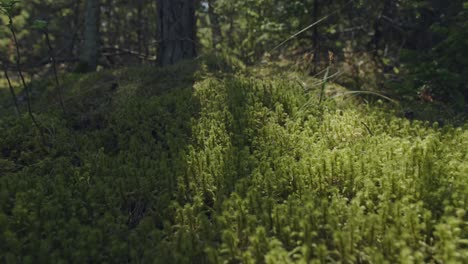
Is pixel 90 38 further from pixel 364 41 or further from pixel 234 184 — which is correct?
pixel 364 41

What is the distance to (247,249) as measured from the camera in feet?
8.10

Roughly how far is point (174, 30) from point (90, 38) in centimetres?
199

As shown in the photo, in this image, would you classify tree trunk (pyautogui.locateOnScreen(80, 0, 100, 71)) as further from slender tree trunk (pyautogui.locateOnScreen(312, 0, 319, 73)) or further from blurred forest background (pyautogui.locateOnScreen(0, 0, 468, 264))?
slender tree trunk (pyautogui.locateOnScreen(312, 0, 319, 73))

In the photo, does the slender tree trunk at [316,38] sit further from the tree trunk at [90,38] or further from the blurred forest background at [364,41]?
the tree trunk at [90,38]

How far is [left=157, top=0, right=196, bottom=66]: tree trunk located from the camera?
770 centimetres

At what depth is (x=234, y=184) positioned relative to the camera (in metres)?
3.24

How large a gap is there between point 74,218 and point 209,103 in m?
2.62

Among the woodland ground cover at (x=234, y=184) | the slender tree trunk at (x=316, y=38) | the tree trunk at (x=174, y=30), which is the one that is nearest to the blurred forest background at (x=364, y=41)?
the slender tree trunk at (x=316, y=38)

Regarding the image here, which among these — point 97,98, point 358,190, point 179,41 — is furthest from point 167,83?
point 358,190

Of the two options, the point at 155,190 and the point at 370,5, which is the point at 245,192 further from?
the point at 370,5

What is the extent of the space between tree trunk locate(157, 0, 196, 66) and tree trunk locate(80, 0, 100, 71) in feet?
4.96

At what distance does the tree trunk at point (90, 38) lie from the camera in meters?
8.02

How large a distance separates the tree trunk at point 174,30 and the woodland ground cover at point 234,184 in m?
2.97

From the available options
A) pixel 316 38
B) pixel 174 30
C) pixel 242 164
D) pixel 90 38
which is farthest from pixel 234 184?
pixel 90 38
